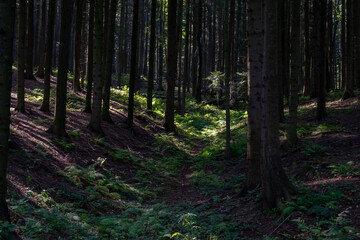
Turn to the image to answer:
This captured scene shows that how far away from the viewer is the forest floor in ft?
16.8

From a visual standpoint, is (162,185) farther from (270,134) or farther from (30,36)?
(30,36)

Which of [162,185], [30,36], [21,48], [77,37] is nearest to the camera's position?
[162,185]

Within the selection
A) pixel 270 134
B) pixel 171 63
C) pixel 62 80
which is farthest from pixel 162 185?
pixel 171 63

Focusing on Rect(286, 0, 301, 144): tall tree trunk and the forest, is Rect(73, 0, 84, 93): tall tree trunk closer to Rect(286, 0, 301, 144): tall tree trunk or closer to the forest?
the forest

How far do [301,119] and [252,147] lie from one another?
28.6 feet

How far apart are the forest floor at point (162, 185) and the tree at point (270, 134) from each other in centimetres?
28

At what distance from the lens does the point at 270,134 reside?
19.1ft

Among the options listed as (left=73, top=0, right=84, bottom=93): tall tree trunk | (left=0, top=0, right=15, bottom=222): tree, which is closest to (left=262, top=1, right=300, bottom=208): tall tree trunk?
(left=0, top=0, right=15, bottom=222): tree

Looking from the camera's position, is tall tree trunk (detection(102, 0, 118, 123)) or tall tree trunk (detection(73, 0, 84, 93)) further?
tall tree trunk (detection(102, 0, 118, 123))

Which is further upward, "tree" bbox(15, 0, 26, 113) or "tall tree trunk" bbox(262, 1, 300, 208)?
"tree" bbox(15, 0, 26, 113)

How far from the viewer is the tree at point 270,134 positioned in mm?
5730

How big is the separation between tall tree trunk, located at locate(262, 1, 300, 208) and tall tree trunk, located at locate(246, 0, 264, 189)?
364 mm

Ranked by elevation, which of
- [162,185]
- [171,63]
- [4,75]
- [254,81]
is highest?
[171,63]

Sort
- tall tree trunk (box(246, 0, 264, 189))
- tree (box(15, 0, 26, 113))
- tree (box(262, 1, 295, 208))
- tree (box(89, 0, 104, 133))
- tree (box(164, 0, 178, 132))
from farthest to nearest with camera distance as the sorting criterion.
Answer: tree (box(164, 0, 178, 132)), tree (box(89, 0, 104, 133)), tree (box(15, 0, 26, 113)), tall tree trunk (box(246, 0, 264, 189)), tree (box(262, 1, 295, 208))
